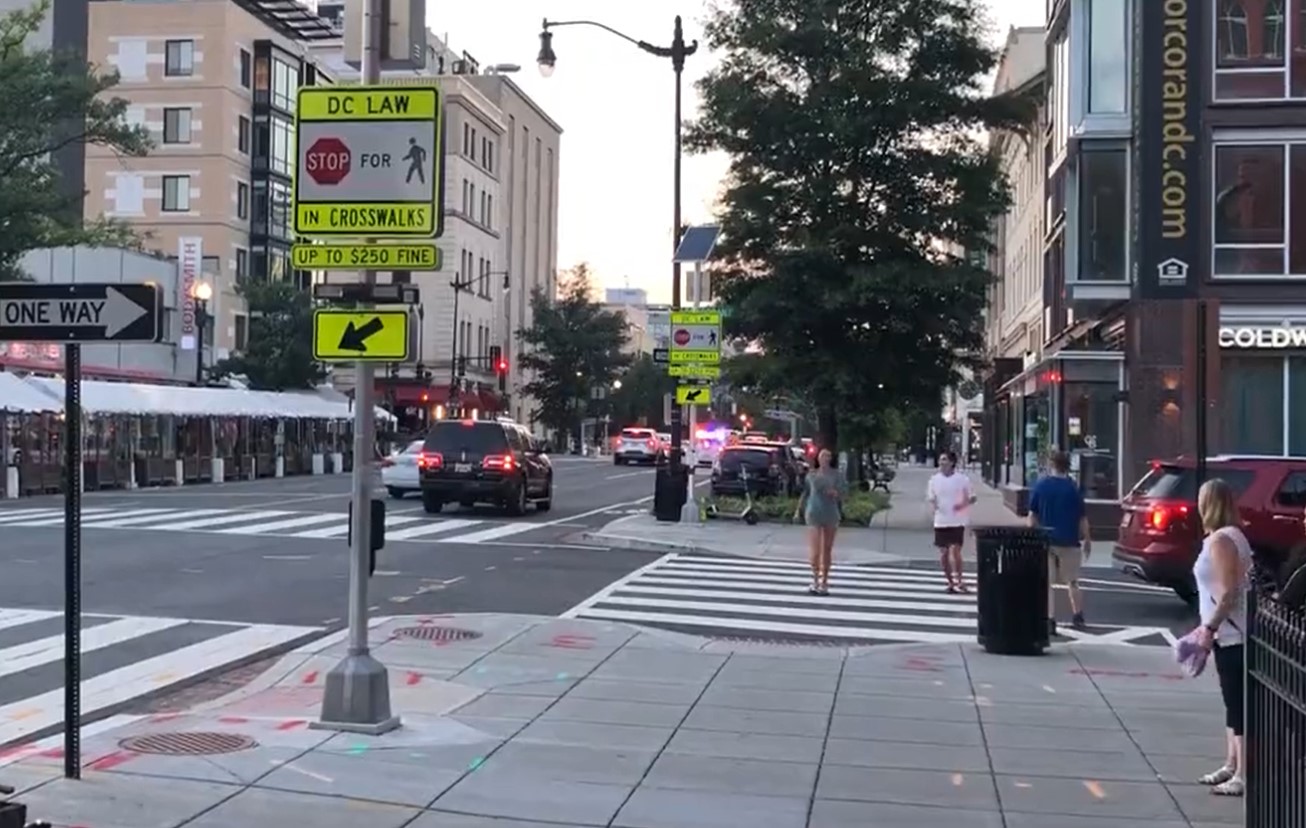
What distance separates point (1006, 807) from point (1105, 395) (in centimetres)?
2415

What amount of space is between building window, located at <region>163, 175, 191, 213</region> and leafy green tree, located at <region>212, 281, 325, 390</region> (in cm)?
661

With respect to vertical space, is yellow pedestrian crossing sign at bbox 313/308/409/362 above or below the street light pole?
below

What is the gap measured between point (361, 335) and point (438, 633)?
5.18 metres

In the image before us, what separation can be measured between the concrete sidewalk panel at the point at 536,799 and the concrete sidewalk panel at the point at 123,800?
1.15m

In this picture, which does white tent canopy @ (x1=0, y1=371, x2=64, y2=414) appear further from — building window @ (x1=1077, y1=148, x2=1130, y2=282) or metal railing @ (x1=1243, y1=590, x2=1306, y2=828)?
metal railing @ (x1=1243, y1=590, x2=1306, y2=828)

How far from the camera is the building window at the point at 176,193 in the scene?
222 feet

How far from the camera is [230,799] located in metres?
7.67

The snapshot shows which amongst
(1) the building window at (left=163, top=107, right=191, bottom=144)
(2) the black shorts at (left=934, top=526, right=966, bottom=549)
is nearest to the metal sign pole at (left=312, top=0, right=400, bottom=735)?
(2) the black shorts at (left=934, top=526, right=966, bottom=549)

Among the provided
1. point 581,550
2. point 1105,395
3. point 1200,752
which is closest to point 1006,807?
point 1200,752

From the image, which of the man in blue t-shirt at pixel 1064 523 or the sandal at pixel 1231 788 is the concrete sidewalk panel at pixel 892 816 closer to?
the sandal at pixel 1231 788

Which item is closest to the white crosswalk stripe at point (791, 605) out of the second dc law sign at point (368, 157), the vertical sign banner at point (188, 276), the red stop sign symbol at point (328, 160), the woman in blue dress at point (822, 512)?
the woman in blue dress at point (822, 512)

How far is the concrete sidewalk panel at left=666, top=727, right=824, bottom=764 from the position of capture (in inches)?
361

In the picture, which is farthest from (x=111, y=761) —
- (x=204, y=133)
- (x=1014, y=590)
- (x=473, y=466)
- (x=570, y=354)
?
(x=570, y=354)

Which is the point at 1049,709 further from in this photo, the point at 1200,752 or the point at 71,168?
the point at 71,168
